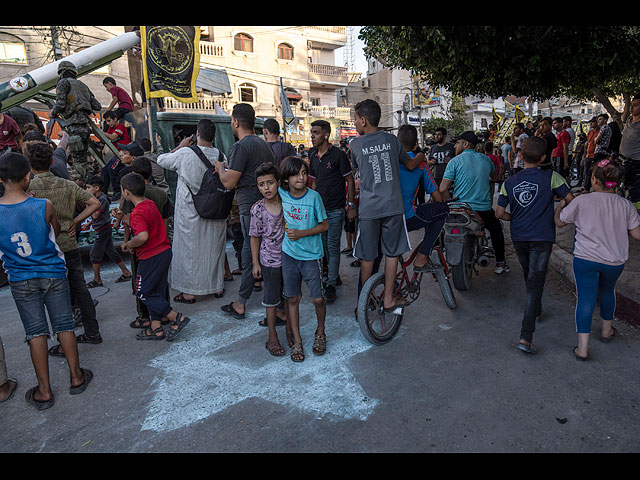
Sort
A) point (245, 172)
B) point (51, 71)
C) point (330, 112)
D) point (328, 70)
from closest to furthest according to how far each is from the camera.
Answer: point (245, 172) → point (51, 71) → point (330, 112) → point (328, 70)

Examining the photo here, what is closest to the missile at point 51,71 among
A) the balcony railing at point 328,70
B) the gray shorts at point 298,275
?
the gray shorts at point 298,275

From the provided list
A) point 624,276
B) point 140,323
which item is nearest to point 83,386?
point 140,323

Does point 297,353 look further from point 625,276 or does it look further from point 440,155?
point 440,155

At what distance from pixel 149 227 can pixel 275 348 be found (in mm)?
1616

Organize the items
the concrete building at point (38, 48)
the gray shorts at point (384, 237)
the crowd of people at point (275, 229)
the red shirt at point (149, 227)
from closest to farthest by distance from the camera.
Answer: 1. the crowd of people at point (275, 229)
2. the gray shorts at point (384, 237)
3. the red shirt at point (149, 227)
4. the concrete building at point (38, 48)

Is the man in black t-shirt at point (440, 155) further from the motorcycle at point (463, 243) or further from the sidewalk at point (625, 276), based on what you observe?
the motorcycle at point (463, 243)

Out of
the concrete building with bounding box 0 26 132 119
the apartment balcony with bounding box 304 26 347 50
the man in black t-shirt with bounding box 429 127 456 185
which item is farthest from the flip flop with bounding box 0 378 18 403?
the apartment balcony with bounding box 304 26 347 50

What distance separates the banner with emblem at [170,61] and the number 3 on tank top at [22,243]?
3720mm

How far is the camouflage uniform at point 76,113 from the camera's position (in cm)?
614

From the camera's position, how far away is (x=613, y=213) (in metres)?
3.24

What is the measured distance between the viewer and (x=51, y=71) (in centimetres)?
963

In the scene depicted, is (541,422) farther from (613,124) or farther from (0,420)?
(613,124)

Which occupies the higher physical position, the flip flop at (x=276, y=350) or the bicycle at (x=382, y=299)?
the bicycle at (x=382, y=299)

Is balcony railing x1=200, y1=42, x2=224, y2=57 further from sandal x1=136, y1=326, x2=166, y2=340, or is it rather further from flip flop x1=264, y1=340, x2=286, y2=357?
flip flop x1=264, y1=340, x2=286, y2=357
